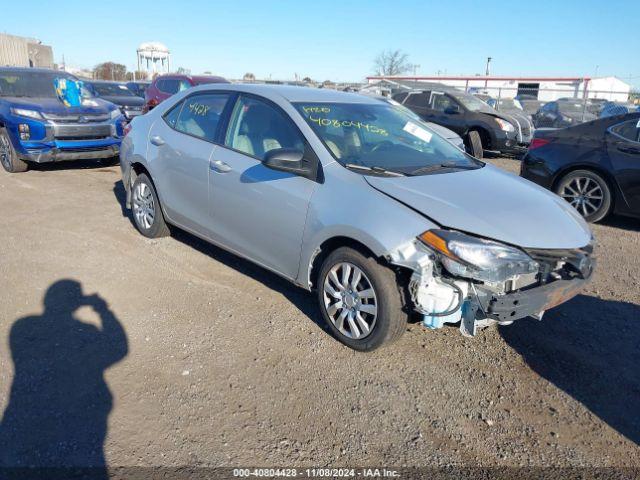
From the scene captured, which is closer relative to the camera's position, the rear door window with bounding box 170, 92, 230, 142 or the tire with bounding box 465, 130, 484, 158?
the rear door window with bounding box 170, 92, 230, 142

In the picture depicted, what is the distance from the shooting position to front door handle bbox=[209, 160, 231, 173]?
425cm

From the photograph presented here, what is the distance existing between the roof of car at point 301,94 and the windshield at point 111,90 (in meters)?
13.2

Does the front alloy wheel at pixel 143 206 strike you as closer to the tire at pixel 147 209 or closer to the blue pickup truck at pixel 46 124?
the tire at pixel 147 209

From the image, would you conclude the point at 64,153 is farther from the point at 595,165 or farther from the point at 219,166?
the point at 595,165

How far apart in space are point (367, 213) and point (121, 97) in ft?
48.7

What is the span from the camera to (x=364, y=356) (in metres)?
3.49

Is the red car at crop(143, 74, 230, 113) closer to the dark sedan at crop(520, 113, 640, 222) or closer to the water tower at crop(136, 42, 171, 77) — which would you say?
the dark sedan at crop(520, 113, 640, 222)

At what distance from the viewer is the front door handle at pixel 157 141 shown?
510 cm

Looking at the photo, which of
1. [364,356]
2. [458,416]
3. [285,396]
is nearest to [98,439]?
[285,396]

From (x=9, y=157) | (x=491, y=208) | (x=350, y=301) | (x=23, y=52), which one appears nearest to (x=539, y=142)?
(x=491, y=208)

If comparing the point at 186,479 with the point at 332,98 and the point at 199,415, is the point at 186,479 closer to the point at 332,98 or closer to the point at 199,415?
the point at 199,415

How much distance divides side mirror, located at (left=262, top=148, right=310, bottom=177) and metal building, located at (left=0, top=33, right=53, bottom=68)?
111ft

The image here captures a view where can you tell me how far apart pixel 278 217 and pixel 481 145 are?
380 inches

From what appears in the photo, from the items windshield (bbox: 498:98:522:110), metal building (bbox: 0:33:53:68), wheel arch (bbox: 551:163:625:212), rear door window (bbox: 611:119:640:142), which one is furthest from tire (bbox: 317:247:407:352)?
metal building (bbox: 0:33:53:68)
